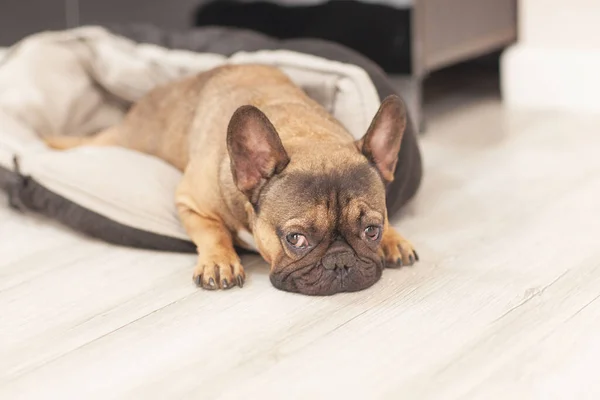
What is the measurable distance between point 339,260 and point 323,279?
0.20 ft

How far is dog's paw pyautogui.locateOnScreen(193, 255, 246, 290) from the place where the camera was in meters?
2.13

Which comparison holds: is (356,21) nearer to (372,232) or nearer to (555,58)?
(555,58)

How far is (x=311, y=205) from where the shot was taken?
78.0 inches

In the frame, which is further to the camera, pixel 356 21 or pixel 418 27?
pixel 356 21

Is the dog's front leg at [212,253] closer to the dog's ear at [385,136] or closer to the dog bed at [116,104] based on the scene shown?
the dog bed at [116,104]

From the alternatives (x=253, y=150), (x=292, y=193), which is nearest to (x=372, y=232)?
(x=292, y=193)

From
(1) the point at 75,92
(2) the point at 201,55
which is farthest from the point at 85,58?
(2) the point at 201,55

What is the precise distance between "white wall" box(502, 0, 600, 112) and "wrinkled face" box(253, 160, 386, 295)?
1.94 m

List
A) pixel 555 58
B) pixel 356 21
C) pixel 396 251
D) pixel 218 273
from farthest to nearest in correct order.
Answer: pixel 555 58
pixel 356 21
pixel 396 251
pixel 218 273

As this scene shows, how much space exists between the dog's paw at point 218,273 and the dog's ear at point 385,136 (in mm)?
417

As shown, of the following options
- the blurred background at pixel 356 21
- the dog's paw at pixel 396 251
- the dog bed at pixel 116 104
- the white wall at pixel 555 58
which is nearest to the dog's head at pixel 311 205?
the dog's paw at pixel 396 251

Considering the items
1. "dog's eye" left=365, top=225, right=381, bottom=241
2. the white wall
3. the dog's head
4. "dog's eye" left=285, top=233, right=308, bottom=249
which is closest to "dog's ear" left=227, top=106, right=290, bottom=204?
the dog's head

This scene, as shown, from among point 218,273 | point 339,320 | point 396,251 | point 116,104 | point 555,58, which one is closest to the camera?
point 339,320

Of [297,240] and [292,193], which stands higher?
[292,193]
